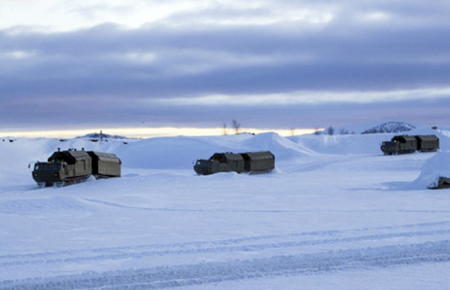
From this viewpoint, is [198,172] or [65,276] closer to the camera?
[65,276]

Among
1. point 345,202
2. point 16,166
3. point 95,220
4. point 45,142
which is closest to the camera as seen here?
point 95,220

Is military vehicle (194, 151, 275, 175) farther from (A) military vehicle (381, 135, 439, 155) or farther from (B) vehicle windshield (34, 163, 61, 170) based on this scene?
(A) military vehicle (381, 135, 439, 155)

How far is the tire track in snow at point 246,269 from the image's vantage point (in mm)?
10148

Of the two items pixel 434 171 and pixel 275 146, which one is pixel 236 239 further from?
pixel 275 146

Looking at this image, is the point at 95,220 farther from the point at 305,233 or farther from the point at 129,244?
the point at 305,233

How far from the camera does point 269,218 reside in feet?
60.6

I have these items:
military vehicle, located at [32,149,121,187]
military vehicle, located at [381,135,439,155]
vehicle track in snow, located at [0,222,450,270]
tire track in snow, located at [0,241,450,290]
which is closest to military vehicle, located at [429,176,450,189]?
vehicle track in snow, located at [0,222,450,270]

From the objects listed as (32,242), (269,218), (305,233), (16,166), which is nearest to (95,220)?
(32,242)

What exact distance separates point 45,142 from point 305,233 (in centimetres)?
7518

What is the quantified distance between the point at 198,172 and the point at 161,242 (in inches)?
1300

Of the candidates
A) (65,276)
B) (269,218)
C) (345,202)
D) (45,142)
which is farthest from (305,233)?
(45,142)

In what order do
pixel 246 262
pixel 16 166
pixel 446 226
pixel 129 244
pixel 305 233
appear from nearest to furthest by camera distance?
pixel 246 262 < pixel 129 244 < pixel 305 233 < pixel 446 226 < pixel 16 166

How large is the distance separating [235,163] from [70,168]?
49.6ft

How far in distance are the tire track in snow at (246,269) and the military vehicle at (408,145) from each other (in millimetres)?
56600
